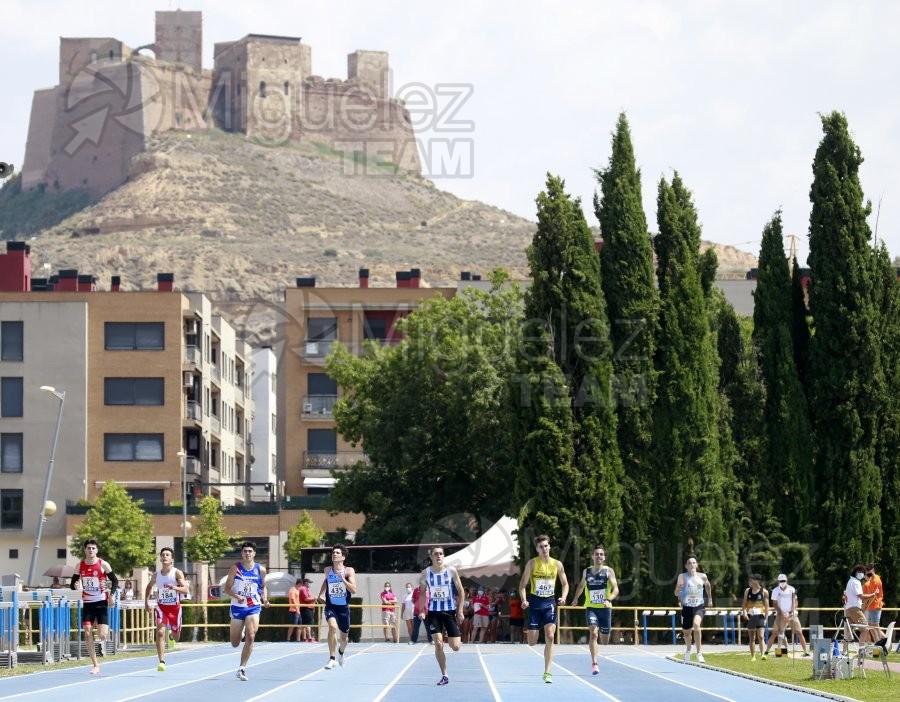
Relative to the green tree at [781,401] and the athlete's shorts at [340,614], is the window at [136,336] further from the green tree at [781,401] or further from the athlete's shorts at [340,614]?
the athlete's shorts at [340,614]

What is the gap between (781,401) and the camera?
43.6m

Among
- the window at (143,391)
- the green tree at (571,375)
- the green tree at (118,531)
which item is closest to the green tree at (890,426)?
the green tree at (571,375)

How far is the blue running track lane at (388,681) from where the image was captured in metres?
20.1

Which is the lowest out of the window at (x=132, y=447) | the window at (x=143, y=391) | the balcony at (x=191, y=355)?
the window at (x=132, y=447)

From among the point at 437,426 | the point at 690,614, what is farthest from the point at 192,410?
the point at 690,614

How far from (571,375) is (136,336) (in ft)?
141

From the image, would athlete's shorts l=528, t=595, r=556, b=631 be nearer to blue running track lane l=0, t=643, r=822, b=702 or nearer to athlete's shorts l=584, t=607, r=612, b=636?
blue running track lane l=0, t=643, r=822, b=702

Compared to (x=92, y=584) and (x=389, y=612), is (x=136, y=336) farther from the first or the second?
(x=92, y=584)

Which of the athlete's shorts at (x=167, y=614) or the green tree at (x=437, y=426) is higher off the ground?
the green tree at (x=437, y=426)

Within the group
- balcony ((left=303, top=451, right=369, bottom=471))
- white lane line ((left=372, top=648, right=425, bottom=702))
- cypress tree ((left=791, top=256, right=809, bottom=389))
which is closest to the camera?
white lane line ((left=372, top=648, right=425, bottom=702))

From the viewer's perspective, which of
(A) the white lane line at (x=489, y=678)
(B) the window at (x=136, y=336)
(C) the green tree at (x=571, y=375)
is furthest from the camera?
(B) the window at (x=136, y=336)

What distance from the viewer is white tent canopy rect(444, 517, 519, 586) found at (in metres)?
44.5

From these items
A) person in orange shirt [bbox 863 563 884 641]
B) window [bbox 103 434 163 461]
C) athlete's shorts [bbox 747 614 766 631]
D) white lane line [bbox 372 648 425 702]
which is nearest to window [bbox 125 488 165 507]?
window [bbox 103 434 163 461]

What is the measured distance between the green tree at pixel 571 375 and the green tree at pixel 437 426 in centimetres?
1185
